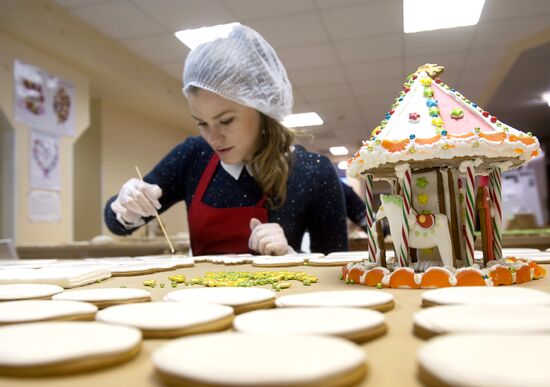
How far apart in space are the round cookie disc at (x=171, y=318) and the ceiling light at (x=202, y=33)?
396cm

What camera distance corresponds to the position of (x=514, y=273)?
2.67 ft

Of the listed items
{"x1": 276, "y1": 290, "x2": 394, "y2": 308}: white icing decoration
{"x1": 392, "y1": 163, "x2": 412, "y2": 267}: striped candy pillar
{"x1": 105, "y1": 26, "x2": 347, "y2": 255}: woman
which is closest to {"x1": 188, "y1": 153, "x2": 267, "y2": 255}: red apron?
{"x1": 105, "y1": 26, "x2": 347, "y2": 255}: woman

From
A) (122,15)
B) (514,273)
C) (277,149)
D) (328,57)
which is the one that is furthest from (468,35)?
(514,273)

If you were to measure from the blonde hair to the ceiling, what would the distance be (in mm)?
2316

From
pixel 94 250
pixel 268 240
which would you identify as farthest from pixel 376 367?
pixel 94 250

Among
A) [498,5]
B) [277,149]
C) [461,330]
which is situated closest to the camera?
[461,330]

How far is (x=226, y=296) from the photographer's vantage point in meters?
0.65

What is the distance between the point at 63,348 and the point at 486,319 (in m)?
0.39

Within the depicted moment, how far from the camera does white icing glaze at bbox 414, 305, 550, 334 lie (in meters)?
0.45

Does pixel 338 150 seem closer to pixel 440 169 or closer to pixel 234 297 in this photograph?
pixel 440 169

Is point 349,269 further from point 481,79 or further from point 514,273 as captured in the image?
point 481,79

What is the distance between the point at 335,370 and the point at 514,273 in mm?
598

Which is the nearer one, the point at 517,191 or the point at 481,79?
the point at 481,79

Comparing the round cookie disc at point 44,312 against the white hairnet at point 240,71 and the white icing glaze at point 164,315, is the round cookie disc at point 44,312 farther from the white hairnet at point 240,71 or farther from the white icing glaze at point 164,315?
the white hairnet at point 240,71
